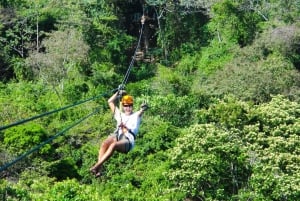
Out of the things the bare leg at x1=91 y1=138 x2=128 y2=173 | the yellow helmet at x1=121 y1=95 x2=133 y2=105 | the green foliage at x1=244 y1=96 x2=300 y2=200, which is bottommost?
the green foliage at x1=244 y1=96 x2=300 y2=200

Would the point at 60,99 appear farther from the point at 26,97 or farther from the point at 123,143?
the point at 123,143

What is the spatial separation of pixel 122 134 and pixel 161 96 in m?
16.9

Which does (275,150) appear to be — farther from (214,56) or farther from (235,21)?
(235,21)

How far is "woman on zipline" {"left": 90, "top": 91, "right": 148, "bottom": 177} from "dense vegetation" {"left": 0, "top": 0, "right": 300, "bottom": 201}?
6.92m

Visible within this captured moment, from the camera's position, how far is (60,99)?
80.2 ft

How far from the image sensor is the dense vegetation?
1747cm

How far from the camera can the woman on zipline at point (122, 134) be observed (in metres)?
6.46

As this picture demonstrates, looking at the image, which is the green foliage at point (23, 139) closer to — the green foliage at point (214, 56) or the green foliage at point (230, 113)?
the green foliage at point (230, 113)

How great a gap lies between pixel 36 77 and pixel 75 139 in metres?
5.87

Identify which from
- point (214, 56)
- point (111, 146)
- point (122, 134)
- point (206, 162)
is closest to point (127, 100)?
point (122, 134)

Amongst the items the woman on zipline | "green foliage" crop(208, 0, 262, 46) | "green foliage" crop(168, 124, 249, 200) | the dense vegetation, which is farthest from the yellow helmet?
"green foliage" crop(208, 0, 262, 46)

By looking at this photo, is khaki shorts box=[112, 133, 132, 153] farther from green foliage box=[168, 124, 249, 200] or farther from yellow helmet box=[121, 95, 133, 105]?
green foliage box=[168, 124, 249, 200]

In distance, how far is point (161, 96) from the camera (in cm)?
2369

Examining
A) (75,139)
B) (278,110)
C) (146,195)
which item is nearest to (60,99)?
(75,139)
